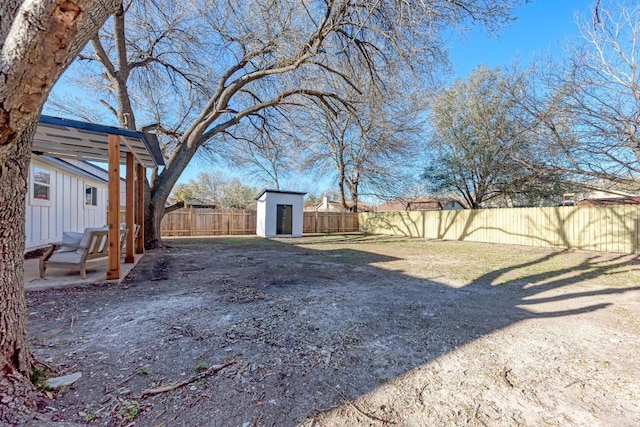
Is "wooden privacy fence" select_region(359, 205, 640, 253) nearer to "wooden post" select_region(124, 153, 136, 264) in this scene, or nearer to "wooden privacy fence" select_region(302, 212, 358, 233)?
"wooden privacy fence" select_region(302, 212, 358, 233)

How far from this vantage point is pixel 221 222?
15648mm

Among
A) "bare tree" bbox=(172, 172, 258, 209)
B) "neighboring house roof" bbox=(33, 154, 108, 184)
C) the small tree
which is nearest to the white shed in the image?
"neighboring house roof" bbox=(33, 154, 108, 184)

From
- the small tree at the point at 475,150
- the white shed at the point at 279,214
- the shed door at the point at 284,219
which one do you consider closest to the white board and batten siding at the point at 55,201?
the white shed at the point at 279,214

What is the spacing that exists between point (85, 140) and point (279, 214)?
34.5ft

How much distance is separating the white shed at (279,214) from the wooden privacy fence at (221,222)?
3.09 feet

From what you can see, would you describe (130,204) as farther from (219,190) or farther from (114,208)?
(219,190)

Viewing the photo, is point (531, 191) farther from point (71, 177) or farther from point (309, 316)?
point (71, 177)

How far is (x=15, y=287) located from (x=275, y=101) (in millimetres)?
7839

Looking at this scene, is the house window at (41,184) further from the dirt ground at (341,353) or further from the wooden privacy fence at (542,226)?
the wooden privacy fence at (542,226)

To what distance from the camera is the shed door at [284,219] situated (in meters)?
15.4

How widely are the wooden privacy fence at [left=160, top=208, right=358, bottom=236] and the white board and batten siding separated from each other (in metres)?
3.79

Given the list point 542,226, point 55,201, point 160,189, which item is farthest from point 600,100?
point 55,201

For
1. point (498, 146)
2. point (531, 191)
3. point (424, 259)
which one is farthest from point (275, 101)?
point (531, 191)

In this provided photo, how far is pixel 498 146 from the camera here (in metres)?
13.6
